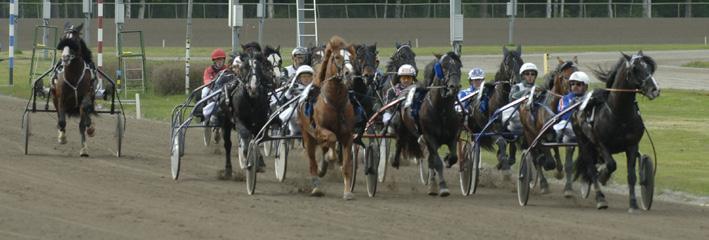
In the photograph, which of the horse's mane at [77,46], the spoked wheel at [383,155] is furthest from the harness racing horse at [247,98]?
the horse's mane at [77,46]

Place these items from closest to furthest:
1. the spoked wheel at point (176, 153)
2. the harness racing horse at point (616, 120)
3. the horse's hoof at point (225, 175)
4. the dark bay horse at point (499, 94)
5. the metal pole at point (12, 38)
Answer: the harness racing horse at point (616, 120), the spoked wheel at point (176, 153), the horse's hoof at point (225, 175), the dark bay horse at point (499, 94), the metal pole at point (12, 38)

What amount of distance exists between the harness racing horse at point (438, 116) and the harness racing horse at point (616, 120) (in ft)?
4.72

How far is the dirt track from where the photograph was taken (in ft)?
40.3

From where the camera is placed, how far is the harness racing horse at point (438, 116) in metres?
15.4

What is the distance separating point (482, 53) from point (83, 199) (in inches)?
1706

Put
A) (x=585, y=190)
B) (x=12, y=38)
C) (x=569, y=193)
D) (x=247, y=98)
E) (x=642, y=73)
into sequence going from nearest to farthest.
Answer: (x=642, y=73), (x=569, y=193), (x=585, y=190), (x=247, y=98), (x=12, y=38)

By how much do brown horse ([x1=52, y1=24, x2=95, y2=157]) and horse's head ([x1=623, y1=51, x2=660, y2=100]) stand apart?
9.00 m

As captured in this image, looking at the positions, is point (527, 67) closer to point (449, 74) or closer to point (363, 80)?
point (449, 74)

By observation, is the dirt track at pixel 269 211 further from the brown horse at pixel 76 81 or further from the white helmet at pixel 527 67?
the white helmet at pixel 527 67

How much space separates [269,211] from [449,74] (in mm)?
2610

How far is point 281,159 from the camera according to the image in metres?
17.1

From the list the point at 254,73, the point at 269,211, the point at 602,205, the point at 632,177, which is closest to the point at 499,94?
the point at 254,73

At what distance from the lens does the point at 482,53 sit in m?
57.3

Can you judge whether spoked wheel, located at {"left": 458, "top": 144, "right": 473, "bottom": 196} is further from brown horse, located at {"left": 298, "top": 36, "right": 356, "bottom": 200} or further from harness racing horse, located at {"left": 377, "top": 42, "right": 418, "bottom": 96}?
harness racing horse, located at {"left": 377, "top": 42, "right": 418, "bottom": 96}
